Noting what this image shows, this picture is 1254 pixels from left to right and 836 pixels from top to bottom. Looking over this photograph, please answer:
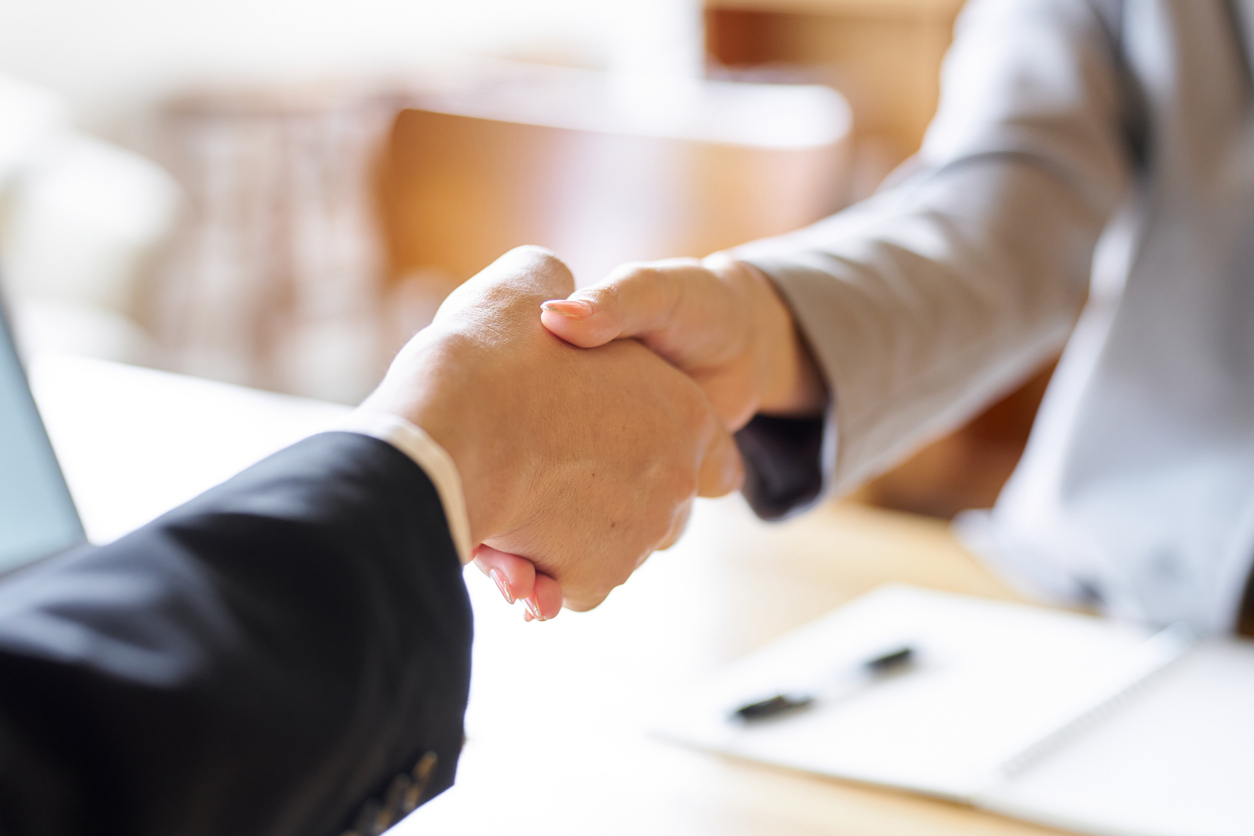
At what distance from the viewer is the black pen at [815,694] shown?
0.62m

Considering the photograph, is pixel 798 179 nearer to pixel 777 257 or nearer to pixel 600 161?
pixel 600 161

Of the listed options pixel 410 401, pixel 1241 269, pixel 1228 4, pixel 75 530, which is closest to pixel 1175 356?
pixel 1241 269

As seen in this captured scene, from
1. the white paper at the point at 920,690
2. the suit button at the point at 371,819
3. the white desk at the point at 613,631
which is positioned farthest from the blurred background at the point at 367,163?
the suit button at the point at 371,819

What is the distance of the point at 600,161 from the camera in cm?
139

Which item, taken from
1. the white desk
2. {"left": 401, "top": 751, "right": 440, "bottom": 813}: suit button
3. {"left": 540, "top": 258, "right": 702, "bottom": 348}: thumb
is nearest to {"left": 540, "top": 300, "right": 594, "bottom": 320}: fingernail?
{"left": 540, "top": 258, "right": 702, "bottom": 348}: thumb

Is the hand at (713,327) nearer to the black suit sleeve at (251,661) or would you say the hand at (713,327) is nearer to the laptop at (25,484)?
the black suit sleeve at (251,661)

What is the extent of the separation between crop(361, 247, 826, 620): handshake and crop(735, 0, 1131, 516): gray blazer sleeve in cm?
9

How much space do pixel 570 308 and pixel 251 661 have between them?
0.26 meters

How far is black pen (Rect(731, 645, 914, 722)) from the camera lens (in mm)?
622

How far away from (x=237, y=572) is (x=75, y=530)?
45 cm

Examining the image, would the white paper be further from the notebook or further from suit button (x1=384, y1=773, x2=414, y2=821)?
suit button (x1=384, y1=773, x2=414, y2=821)

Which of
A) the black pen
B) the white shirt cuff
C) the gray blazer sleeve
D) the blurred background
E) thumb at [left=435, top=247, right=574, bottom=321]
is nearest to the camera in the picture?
the white shirt cuff

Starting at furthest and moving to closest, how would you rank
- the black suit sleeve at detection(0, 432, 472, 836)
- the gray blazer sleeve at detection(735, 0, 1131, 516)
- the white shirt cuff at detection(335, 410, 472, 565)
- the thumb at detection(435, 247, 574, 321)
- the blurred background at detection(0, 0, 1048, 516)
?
1. the blurred background at detection(0, 0, 1048, 516)
2. the gray blazer sleeve at detection(735, 0, 1131, 516)
3. the thumb at detection(435, 247, 574, 321)
4. the white shirt cuff at detection(335, 410, 472, 565)
5. the black suit sleeve at detection(0, 432, 472, 836)

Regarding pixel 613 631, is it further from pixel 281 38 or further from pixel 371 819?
pixel 281 38
